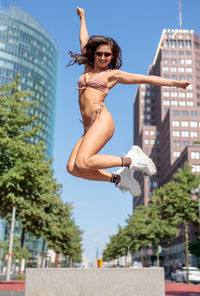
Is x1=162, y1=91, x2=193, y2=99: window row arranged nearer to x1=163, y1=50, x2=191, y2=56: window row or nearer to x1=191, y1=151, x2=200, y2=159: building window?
x1=163, y1=50, x2=191, y2=56: window row

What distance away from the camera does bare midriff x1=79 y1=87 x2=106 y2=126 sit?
523 cm

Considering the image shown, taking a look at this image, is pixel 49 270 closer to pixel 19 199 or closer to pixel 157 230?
pixel 19 199

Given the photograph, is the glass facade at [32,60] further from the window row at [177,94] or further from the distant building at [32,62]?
the window row at [177,94]

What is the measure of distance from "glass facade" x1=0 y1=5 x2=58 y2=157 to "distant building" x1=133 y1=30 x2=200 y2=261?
3685cm

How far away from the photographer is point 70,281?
4410 millimetres

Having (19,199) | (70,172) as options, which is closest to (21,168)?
(19,199)

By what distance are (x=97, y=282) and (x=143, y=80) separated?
265 centimetres

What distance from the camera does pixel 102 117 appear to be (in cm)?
508

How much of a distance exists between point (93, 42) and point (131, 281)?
328 centimetres

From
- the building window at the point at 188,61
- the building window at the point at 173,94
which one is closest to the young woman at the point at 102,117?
the building window at the point at 173,94

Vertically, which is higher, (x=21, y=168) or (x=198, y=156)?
(x=198, y=156)

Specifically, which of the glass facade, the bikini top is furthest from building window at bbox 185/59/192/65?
the bikini top

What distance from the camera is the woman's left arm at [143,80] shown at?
499cm

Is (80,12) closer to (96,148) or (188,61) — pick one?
(96,148)
